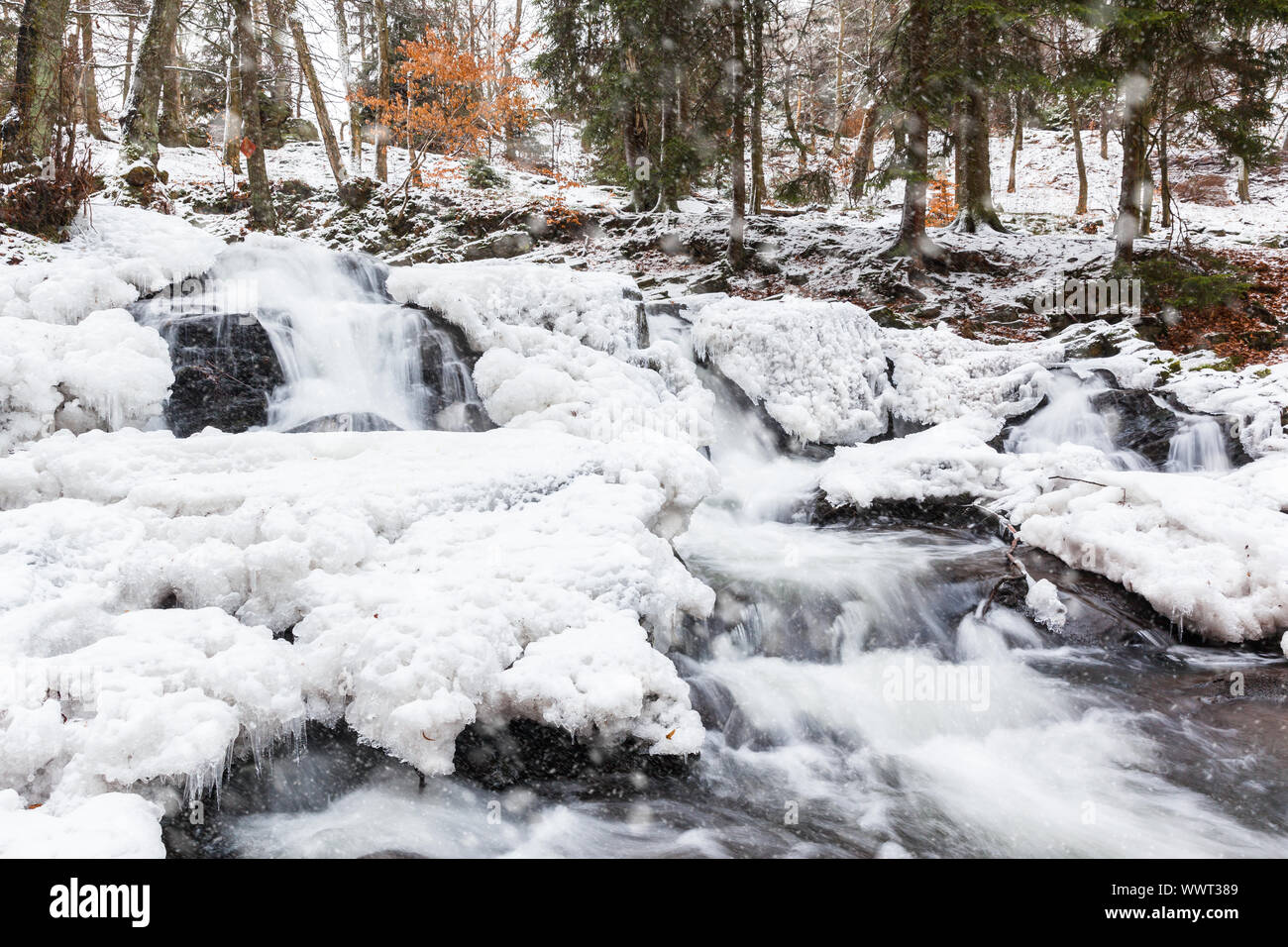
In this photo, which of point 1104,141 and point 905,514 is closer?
point 905,514

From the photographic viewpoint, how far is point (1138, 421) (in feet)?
23.9

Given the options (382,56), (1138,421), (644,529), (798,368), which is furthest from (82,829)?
(382,56)

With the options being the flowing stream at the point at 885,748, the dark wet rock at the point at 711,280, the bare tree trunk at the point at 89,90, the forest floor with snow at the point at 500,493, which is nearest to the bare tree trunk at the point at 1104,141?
the forest floor with snow at the point at 500,493

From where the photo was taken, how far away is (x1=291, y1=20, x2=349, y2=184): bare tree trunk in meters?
12.5

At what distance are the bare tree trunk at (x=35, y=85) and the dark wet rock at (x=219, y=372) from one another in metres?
3.26

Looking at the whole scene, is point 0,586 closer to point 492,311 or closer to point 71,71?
point 492,311

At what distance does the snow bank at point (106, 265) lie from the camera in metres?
5.30

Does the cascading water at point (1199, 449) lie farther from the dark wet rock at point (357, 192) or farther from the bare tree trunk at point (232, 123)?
the dark wet rock at point (357, 192)

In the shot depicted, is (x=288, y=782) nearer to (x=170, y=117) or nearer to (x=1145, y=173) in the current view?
(x=1145, y=173)

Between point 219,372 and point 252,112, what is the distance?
673 cm

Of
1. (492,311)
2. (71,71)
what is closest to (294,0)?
(71,71)

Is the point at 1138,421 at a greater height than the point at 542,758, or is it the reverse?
the point at 1138,421

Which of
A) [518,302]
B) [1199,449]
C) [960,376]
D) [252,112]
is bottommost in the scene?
[1199,449]
